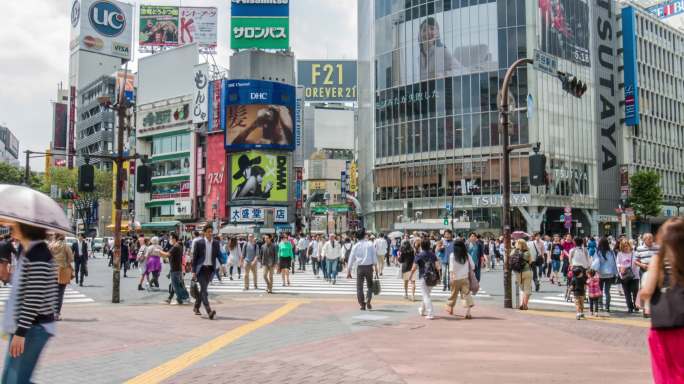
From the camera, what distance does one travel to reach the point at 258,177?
62969 millimetres

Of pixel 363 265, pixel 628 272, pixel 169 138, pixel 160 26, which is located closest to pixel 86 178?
pixel 363 265

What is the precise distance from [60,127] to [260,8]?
193 ft

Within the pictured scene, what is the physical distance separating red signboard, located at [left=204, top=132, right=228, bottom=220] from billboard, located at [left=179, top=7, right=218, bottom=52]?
95.6ft

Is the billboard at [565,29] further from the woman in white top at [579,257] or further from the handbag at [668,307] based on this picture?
the handbag at [668,307]

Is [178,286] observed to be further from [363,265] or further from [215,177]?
[215,177]

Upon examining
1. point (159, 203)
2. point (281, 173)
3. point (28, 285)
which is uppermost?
point (281, 173)

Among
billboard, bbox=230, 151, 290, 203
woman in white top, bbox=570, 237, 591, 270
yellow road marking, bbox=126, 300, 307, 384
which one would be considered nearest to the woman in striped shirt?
yellow road marking, bbox=126, 300, 307, 384

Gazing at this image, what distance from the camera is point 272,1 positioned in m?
65.2

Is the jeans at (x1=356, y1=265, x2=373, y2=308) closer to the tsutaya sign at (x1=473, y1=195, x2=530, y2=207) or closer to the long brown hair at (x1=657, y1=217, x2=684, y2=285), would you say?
the long brown hair at (x1=657, y1=217, x2=684, y2=285)

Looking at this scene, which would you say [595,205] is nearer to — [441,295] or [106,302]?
[441,295]

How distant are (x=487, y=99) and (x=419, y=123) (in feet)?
23.9

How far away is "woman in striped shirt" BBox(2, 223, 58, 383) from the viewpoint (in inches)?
163

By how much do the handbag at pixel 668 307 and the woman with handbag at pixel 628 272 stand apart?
35.4ft

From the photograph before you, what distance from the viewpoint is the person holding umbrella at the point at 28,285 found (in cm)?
416
